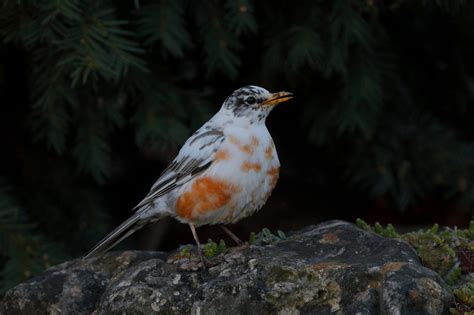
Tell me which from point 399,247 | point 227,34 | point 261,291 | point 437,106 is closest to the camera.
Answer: point 261,291

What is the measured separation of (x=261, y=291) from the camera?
427cm

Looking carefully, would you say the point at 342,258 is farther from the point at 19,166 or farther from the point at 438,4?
the point at 19,166

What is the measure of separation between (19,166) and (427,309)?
4.08 m

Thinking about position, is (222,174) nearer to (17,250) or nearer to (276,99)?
(276,99)

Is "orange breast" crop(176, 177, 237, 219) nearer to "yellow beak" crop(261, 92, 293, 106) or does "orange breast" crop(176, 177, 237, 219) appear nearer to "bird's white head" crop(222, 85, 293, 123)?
"bird's white head" crop(222, 85, 293, 123)

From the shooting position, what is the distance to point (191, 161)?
5.40 metres

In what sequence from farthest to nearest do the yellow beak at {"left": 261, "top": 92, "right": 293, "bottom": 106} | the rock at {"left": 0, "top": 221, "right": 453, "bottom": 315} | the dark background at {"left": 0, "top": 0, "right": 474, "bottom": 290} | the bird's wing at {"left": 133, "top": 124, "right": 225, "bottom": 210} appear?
the dark background at {"left": 0, "top": 0, "right": 474, "bottom": 290} < the yellow beak at {"left": 261, "top": 92, "right": 293, "bottom": 106} < the bird's wing at {"left": 133, "top": 124, "right": 225, "bottom": 210} < the rock at {"left": 0, "top": 221, "right": 453, "bottom": 315}

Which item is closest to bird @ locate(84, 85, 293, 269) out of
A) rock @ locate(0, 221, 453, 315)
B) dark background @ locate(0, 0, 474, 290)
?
→ rock @ locate(0, 221, 453, 315)

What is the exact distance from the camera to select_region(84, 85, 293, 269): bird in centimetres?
517

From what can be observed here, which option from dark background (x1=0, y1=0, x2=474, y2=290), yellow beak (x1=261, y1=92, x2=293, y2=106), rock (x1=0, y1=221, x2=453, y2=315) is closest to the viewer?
rock (x1=0, y1=221, x2=453, y2=315)

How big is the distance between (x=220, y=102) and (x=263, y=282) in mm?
3253

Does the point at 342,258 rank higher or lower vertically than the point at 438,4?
lower

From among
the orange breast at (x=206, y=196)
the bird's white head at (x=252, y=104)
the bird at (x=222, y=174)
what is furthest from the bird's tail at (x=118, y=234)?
the bird's white head at (x=252, y=104)

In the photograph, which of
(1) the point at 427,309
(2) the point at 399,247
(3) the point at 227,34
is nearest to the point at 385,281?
(1) the point at 427,309
